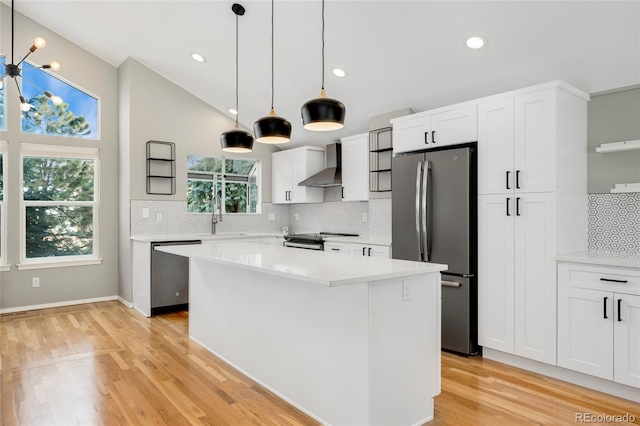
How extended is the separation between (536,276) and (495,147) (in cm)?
108

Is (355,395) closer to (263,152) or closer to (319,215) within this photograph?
(319,215)

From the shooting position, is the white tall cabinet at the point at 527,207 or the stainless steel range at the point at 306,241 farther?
the stainless steel range at the point at 306,241

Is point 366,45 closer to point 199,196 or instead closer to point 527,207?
point 527,207

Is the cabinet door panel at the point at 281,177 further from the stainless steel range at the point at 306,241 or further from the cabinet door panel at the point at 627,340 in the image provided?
the cabinet door panel at the point at 627,340

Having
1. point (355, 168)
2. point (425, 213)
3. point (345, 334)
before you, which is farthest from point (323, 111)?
point (355, 168)

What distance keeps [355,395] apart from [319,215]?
14.2 feet

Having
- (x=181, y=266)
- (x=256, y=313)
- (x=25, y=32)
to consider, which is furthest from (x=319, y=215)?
(x=25, y=32)

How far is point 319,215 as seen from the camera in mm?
6453

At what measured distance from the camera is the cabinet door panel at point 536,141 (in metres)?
3.08

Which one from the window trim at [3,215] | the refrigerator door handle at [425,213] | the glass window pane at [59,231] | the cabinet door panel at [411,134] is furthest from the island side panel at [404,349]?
the window trim at [3,215]

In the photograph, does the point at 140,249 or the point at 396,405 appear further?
the point at 140,249

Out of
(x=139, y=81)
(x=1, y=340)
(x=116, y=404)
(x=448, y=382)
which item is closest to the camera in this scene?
(x=116, y=404)

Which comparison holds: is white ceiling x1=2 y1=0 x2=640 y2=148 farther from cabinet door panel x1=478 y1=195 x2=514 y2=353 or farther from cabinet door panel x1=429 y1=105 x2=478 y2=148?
cabinet door panel x1=478 y1=195 x2=514 y2=353

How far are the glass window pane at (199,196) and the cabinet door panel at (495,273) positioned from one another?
413 cm
